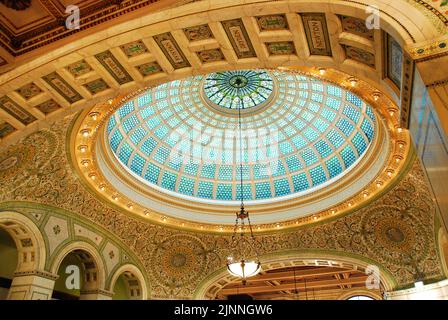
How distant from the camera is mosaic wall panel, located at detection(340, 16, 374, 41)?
4.68 meters

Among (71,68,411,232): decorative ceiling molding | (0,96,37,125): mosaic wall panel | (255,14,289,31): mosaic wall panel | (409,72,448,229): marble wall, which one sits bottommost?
(409,72,448,229): marble wall

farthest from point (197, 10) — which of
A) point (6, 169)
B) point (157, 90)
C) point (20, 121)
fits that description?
point (157, 90)

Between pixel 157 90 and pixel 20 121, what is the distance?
314 inches

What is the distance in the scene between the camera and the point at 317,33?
17.4ft

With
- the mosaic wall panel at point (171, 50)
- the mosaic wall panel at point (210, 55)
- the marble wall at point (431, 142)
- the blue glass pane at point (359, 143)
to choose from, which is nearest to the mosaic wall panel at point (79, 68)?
the mosaic wall panel at point (171, 50)

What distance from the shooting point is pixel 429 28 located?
3906 millimetres

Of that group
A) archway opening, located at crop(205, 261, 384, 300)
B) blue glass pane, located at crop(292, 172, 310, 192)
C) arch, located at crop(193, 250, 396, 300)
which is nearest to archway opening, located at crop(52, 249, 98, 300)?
arch, located at crop(193, 250, 396, 300)

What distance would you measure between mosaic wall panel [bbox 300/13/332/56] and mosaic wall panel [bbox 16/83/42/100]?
180 inches

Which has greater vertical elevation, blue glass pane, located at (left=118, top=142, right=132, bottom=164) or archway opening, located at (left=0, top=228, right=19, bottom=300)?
blue glass pane, located at (left=118, top=142, right=132, bottom=164)

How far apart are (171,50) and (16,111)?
119 inches

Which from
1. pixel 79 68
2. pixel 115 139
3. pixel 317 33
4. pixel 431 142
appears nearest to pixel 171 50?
pixel 79 68

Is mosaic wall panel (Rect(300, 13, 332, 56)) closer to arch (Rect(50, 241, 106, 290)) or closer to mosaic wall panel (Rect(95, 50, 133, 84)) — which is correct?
mosaic wall panel (Rect(95, 50, 133, 84))

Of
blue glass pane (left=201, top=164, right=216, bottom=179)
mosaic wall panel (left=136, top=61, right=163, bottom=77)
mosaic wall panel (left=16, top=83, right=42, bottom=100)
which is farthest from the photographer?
blue glass pane (left=201, top=164, right=216, bottom=179)
